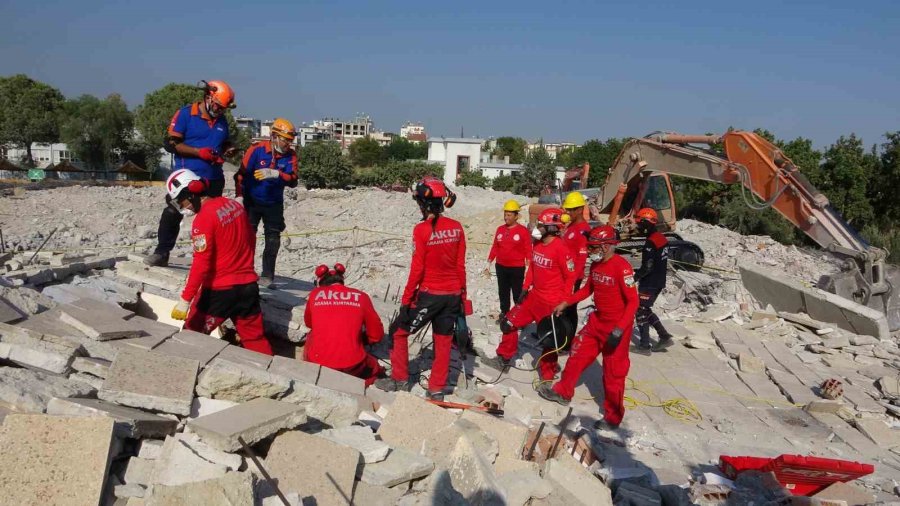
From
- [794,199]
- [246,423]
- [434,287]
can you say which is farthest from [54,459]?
[794,199]

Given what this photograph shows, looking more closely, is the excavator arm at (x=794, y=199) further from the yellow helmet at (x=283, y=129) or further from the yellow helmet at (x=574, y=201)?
the yellow helmet at (x=283, y=129)

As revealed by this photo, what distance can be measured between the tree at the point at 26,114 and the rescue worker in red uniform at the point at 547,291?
5447cm

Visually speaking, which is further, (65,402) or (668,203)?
(668,203)

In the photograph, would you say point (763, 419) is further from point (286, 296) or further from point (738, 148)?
point (738, 148)


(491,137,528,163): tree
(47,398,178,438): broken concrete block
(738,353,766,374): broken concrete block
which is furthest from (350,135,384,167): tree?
(47,398,178,438): broken concrete block

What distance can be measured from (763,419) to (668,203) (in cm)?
862

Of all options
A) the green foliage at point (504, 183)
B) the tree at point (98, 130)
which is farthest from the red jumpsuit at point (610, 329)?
the tree at point (98, 130)

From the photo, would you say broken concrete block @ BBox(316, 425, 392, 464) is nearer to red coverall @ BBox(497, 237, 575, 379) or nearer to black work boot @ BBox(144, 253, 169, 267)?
red coverall @ BBox(497, 237, 575, 379)

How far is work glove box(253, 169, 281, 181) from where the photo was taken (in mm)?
6102

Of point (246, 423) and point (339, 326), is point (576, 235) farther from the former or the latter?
point (246, 423)

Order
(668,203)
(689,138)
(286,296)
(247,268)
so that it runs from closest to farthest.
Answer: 1. (247,268)
2. (286,296)
3. (689,138)
4. (668,203)

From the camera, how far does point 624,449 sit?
17.7 ft

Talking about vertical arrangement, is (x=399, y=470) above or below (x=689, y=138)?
below

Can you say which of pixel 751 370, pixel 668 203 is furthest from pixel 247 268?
pixel 668 203
